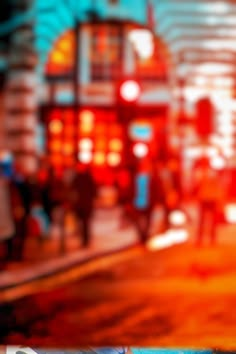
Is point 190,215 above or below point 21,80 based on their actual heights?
below

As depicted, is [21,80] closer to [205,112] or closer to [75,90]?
[75,90]

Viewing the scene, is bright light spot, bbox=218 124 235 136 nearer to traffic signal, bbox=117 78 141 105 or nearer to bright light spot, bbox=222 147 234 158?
bright light spot, bbox=222 147 234 158

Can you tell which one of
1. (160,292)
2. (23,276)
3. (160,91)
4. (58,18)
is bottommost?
(160,292)

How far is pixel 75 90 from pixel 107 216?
1.22 meters

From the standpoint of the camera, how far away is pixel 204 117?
6977mm

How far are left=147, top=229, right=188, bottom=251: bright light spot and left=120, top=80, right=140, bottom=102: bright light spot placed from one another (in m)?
1.25

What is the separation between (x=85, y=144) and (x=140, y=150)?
468 mm

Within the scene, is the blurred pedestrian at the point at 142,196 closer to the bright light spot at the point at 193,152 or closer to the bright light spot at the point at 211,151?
the bright light spot at the point at 193,152

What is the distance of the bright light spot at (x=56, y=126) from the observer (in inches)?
277

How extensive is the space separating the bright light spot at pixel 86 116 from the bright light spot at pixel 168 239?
1.21 metres

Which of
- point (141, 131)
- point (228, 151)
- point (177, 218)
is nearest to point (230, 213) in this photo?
point (177, 218)

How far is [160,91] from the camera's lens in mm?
7109

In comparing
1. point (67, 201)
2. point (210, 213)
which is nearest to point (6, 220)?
point (67, 201)

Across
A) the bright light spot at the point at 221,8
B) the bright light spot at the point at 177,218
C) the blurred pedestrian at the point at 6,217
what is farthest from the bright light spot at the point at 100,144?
the bright light spot at the point at 221,8
